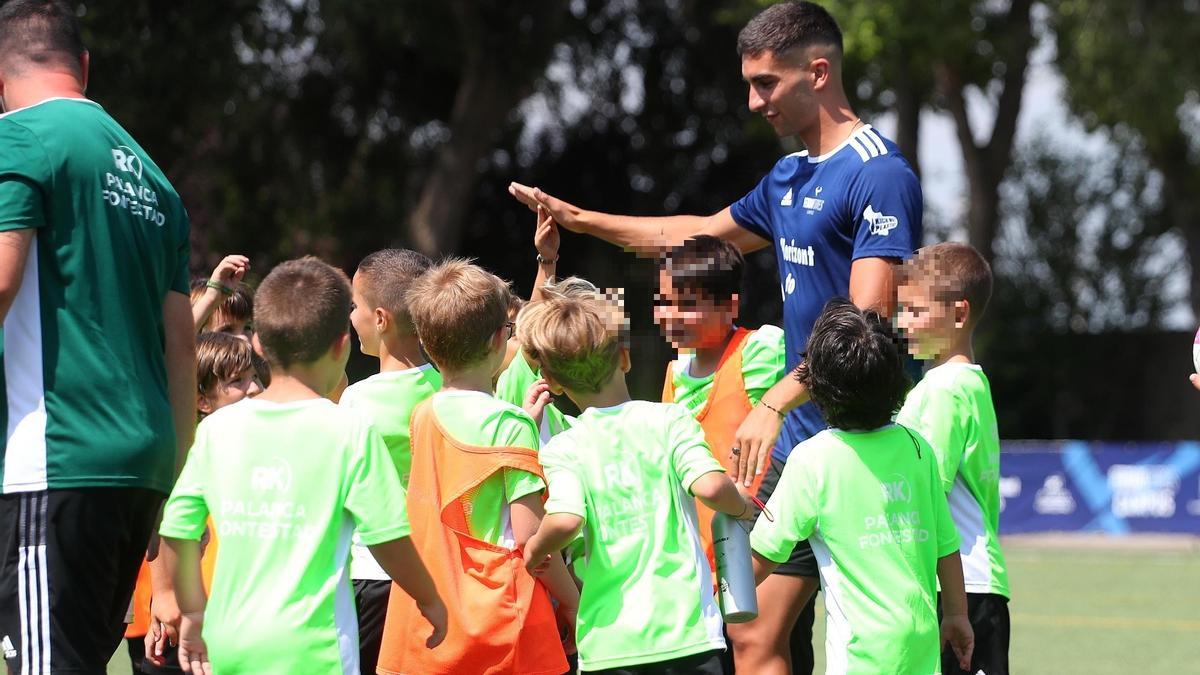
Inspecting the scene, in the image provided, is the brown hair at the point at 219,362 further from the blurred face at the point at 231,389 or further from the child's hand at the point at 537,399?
the child's hand at the point at 537,399

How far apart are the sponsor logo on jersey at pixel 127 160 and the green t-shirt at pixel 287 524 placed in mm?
774

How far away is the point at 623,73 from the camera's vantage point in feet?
94.4

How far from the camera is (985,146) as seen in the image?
2684cm

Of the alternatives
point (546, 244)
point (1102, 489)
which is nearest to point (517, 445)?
point (546, 244)

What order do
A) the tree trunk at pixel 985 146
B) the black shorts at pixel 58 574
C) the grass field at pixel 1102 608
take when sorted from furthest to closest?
1. the tree trunk at pixel 985 146
2. the grass field at pixel 1102 608
3. the black shorts at pixel 58 574

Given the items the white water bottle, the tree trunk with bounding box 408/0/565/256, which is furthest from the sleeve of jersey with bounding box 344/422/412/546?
the tree trunk with bounding box 408/0/565/256

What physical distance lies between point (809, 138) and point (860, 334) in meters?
1.18

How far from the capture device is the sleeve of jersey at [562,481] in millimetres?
4204

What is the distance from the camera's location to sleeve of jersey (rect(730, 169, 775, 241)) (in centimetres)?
557

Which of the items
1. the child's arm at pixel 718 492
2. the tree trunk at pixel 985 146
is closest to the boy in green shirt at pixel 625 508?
the child's arm at pixel 718 492

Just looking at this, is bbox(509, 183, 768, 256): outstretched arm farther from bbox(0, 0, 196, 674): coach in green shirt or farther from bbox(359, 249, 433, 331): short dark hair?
bbox(0, 0, 196, 674): coach in green shirt

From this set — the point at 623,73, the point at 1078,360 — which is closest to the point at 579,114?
the point at 623,73

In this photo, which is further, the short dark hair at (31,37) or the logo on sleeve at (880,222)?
the logo on sleeve at (880,222)

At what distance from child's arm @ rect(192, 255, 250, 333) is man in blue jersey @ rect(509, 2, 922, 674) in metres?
1.01
